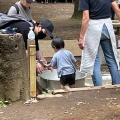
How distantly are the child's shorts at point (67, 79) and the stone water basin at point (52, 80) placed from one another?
98mm

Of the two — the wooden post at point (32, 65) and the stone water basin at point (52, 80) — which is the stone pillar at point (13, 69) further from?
the stone water basin at point (52, 80)

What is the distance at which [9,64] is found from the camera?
4805mm

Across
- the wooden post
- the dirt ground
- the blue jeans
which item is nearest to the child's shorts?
the blue jeans

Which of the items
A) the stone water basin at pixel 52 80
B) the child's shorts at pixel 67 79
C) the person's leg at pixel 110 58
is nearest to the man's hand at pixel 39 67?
the stone water basin at pixel 52 80

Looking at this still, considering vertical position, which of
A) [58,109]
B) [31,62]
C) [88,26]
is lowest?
[58,109]

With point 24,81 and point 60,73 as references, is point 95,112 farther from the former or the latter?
point 60,73

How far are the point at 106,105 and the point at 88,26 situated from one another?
4.45ft

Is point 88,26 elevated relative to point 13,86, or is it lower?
elevated

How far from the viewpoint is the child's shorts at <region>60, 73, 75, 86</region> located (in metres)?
5.83

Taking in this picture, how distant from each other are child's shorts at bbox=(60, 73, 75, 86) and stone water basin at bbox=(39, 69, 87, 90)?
0.10 metres

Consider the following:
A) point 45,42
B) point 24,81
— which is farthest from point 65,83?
point 45,42

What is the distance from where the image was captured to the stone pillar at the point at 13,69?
15.7 feet

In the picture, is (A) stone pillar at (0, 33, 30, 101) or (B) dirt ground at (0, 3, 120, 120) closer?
(B) dirt ground at (0, 3, 120, 120)

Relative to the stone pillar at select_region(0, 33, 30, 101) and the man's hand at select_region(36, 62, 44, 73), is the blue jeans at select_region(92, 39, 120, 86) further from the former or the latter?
the stone pillar at select_region(0, 33, 30, 101)
